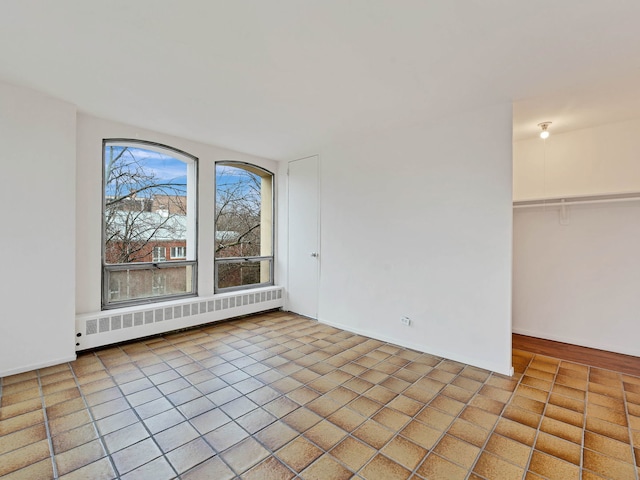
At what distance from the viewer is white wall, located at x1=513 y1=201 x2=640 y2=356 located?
135 inches

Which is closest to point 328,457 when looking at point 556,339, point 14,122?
point 556,339

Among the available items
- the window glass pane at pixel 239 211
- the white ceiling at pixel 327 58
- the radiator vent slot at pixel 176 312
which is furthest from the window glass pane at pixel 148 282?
the white ceiling at pixel 327 58

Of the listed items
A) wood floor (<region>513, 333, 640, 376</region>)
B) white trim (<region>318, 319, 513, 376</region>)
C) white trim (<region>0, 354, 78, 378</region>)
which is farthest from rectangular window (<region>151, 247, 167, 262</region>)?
wood floor (<region>513, 333, 640, 376</region>)

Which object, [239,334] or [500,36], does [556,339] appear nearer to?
[500,36]

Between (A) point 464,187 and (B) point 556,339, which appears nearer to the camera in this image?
(A) point 464,187

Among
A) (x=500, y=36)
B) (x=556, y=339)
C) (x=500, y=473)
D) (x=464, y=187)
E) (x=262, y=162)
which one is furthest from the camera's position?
(x=262, y=162)

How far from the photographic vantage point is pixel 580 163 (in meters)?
3.72

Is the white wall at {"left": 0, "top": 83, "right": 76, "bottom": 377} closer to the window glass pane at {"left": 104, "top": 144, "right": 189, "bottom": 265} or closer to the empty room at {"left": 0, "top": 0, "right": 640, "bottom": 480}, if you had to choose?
the empty room at {"left": 0, "top": 0, "right": 640, "bottom": 480}

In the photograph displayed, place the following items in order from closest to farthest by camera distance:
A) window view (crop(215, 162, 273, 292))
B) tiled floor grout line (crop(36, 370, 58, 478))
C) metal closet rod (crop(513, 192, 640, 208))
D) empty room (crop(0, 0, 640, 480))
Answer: tiled floor grout line (crop(36, 370, 58, 478)) → empty room (crop(0, 0, 640, 480)) → metal closet rod (crop(513, 192, 640, 208)) → window view (crop(215, 162, 273, 292))

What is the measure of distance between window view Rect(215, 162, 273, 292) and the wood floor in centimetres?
391

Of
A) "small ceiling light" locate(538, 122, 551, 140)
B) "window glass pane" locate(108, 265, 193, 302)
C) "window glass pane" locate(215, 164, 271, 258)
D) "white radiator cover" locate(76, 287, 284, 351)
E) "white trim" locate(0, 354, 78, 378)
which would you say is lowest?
"white trim" locate(0, 354, 78, 378)

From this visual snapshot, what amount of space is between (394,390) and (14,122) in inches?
166

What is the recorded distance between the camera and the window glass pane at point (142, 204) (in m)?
3.73

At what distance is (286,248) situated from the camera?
207 inches
